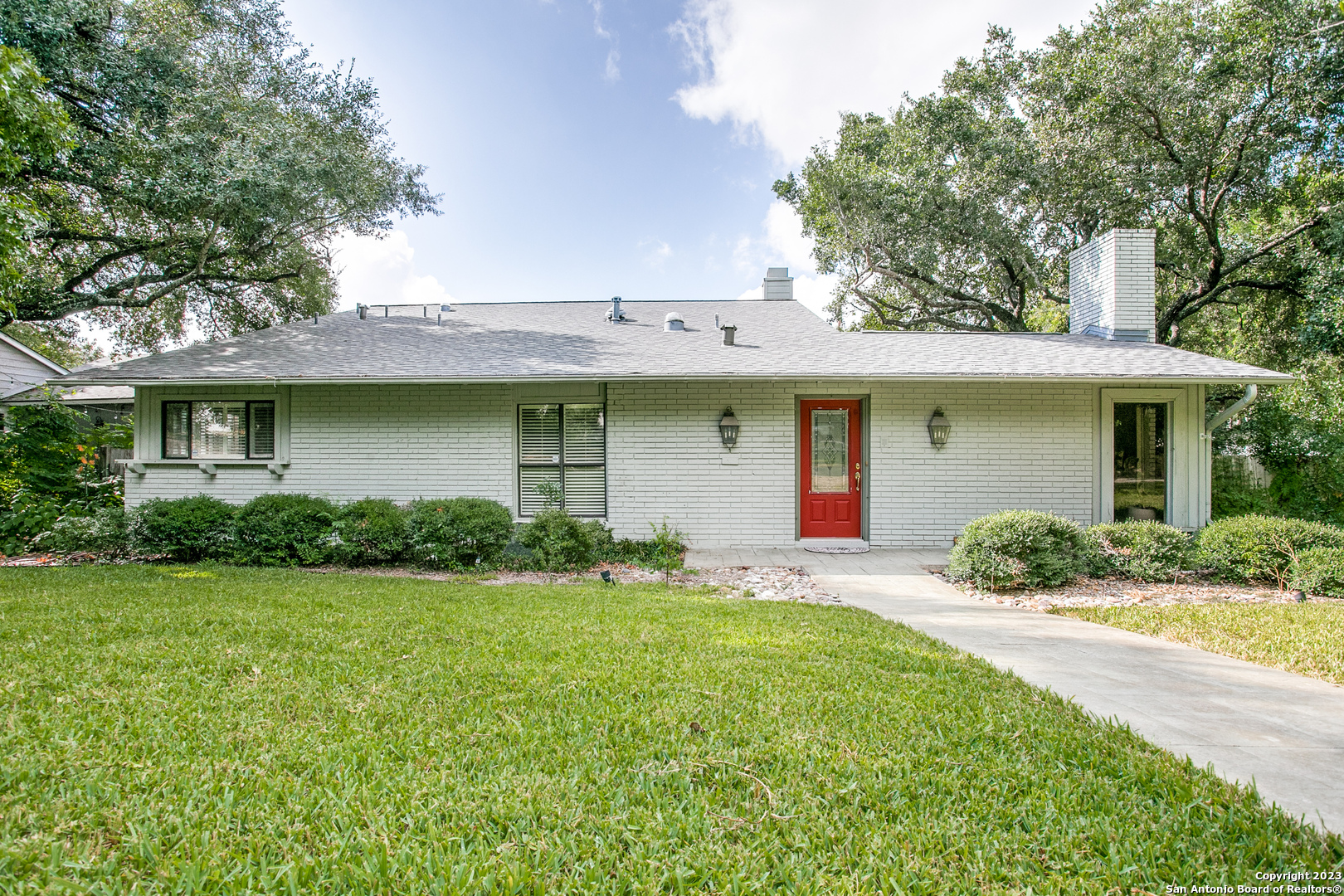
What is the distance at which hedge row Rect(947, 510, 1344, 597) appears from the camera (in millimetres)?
5934

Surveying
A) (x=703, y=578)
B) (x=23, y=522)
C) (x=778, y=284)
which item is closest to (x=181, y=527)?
(x=23, y=522)

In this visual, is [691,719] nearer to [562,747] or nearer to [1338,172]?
[562,747]

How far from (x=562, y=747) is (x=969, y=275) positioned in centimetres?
1802

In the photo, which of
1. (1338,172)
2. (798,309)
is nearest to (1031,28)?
(1338,172)

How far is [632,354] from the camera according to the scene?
8656mm

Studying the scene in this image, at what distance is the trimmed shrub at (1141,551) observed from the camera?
6391 millimetres

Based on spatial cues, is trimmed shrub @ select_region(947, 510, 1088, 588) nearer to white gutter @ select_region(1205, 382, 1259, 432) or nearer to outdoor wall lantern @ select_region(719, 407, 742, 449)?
outdoor wall lantern @ select_region(719, 407, 742, 449)

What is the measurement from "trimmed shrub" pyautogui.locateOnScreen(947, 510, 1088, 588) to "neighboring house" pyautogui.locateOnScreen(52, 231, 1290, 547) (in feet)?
6.96

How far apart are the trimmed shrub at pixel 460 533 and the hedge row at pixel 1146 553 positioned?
5611mm

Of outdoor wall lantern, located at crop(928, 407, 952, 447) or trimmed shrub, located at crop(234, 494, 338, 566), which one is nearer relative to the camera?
trimmed shrub, located at crop(234, 494, 338, 566)

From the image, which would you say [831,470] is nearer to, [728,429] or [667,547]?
[728,429]

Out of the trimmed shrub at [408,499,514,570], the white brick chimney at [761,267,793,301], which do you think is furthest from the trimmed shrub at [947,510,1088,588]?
the white brick chimney at [761,267,793,301]

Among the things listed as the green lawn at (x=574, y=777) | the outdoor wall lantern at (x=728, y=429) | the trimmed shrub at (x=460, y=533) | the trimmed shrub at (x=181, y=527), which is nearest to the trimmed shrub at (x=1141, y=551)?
the green lawn at (x=574, y=777)

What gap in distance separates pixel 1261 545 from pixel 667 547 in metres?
6.78
